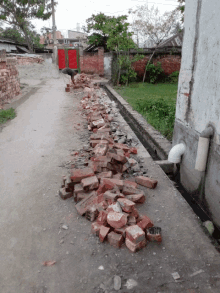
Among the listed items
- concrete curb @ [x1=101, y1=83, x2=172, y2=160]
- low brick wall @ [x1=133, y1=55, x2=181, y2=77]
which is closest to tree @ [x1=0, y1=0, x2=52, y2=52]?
low brick wall @ [x1=133, y1=55, x2=181, y2=77]

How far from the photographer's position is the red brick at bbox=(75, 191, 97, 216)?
2436 mm

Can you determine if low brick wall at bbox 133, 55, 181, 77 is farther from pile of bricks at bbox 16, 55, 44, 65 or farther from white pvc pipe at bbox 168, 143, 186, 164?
white pvc pipe at bbox 168, 143, 186, 164

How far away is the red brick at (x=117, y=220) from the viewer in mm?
2129

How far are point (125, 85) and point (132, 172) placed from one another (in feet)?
35.5

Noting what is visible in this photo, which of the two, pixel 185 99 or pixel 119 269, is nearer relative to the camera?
pixel 119 269

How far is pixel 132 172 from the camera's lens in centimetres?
334

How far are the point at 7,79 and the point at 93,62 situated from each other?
10903 millimetres

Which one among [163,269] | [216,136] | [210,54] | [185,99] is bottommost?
[163,269]

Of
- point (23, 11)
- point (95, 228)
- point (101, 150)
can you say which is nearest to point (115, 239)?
point (95, 228)

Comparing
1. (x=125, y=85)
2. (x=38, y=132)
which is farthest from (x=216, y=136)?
(x=125, y=85)

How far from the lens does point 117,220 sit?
2131mm

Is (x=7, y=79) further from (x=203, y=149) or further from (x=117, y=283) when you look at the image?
(x=117, y=283)

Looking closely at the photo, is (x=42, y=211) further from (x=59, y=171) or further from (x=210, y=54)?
(x=210, y=54)

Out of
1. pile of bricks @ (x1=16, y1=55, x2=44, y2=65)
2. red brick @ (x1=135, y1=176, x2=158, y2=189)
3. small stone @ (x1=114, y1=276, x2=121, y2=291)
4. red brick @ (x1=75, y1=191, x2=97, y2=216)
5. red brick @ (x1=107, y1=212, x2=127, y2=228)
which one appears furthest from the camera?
pile of bricks @ (x1=16, y1=55, x2=44, y2=65)
